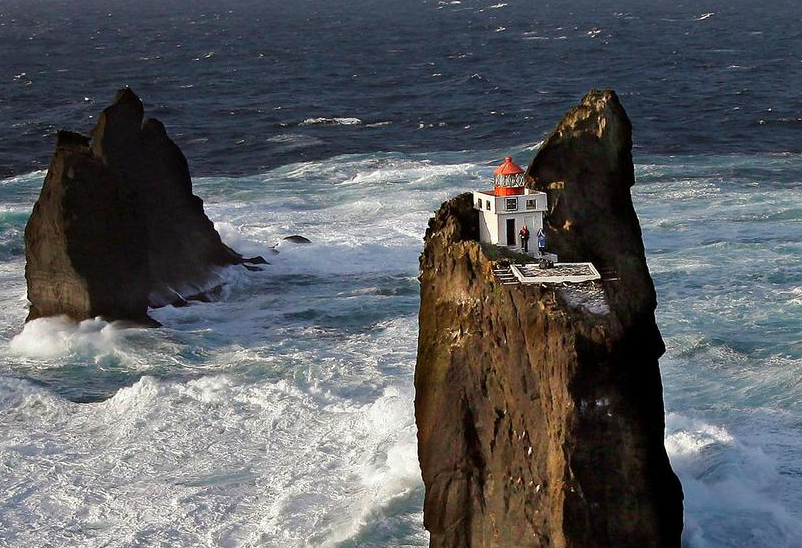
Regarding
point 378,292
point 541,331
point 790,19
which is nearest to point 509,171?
point 541,331

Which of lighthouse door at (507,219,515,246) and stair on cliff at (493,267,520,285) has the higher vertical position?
lighthouse door at (507,219,515,246)

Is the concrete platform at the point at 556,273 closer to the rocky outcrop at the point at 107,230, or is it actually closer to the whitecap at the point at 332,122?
the rocky outcrop at the point at 107,230

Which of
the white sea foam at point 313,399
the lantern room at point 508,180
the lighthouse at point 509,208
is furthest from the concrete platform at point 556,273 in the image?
the white sea foam at point 313,399

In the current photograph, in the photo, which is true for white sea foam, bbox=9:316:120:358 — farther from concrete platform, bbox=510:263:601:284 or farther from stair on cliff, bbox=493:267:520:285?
concrete platform, bbox=510:263:601:284

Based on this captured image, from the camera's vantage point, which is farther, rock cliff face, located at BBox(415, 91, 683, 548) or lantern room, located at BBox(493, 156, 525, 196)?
lantern room, located at BBox(493, 156, 525, 196)

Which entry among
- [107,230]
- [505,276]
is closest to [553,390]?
[505,276]

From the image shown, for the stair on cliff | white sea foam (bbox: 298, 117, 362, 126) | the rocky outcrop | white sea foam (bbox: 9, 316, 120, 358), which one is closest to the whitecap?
white sea foam (bbox: 298, 117, 362, 126)
